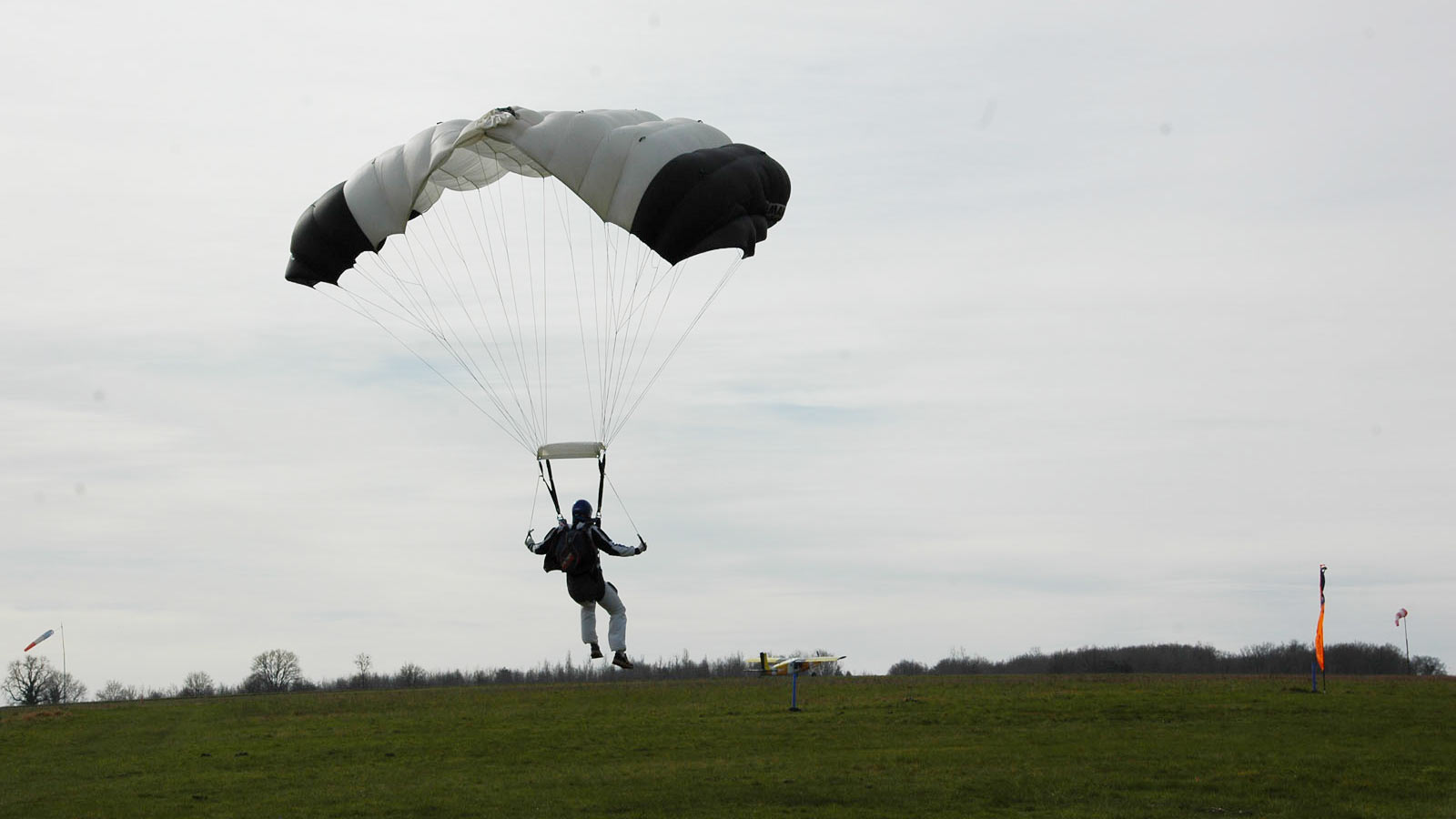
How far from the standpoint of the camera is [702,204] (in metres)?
20.2

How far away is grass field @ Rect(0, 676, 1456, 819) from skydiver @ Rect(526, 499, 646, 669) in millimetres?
6425

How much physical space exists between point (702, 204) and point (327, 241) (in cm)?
635

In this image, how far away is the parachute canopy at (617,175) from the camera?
798 inches

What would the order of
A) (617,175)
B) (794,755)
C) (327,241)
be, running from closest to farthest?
1. (617,175)
2. (327,241)
3. (794,755)

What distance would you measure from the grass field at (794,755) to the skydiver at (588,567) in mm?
6425

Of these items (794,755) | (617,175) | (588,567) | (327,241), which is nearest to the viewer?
(588,567)

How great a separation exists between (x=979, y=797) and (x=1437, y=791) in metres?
8.06

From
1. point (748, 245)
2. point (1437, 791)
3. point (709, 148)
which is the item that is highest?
point (709, 148)

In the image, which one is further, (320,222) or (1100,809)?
(1100,809)

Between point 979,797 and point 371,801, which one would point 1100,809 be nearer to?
point 979,797

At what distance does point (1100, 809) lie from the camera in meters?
24.0

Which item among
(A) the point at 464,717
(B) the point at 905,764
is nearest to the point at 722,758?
(B) the point at 905,764

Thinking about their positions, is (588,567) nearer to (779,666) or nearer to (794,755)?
(794,755)

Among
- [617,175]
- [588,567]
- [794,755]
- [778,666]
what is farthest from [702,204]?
[778,666]
